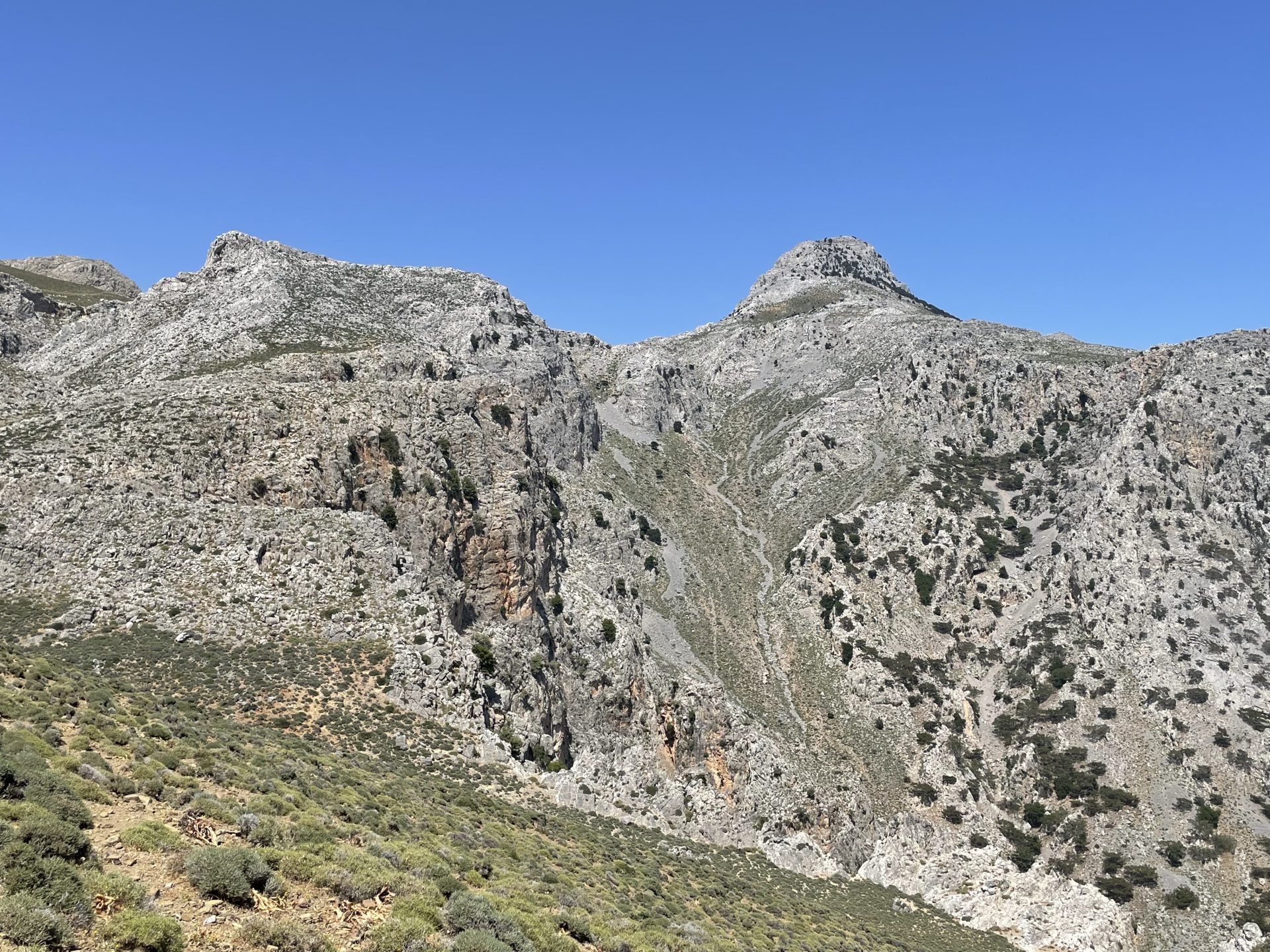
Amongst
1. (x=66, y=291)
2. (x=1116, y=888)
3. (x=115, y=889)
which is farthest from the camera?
(x=66, y=291)

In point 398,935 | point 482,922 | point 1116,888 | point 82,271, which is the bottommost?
point 1116,888

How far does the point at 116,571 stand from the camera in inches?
1796

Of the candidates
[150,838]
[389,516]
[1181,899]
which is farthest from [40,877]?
[1181,899]

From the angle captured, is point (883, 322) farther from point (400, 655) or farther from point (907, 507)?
point (400, 655)

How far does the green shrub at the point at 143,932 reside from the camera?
36.1 feet

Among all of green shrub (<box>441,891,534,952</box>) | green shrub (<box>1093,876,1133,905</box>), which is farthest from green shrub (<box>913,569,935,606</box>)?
green shrub (<box>441,891,534,952</box>)

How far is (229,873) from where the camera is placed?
14.0 m

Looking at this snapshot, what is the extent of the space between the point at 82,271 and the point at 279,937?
695 feet

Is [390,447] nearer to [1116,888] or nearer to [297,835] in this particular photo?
[297,835]

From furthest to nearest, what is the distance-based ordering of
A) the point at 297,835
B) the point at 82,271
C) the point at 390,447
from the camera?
the point at 82,271 → the point at 390,447 → the point at 297,835

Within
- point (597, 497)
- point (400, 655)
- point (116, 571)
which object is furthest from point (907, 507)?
point (116, 571)

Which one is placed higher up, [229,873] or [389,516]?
[389,516]

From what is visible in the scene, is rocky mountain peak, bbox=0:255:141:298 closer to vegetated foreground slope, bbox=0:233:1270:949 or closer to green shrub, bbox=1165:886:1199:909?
vegetated foreground slope, bbox=0:233:1270:949

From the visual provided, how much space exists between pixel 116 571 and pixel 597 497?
215ft
